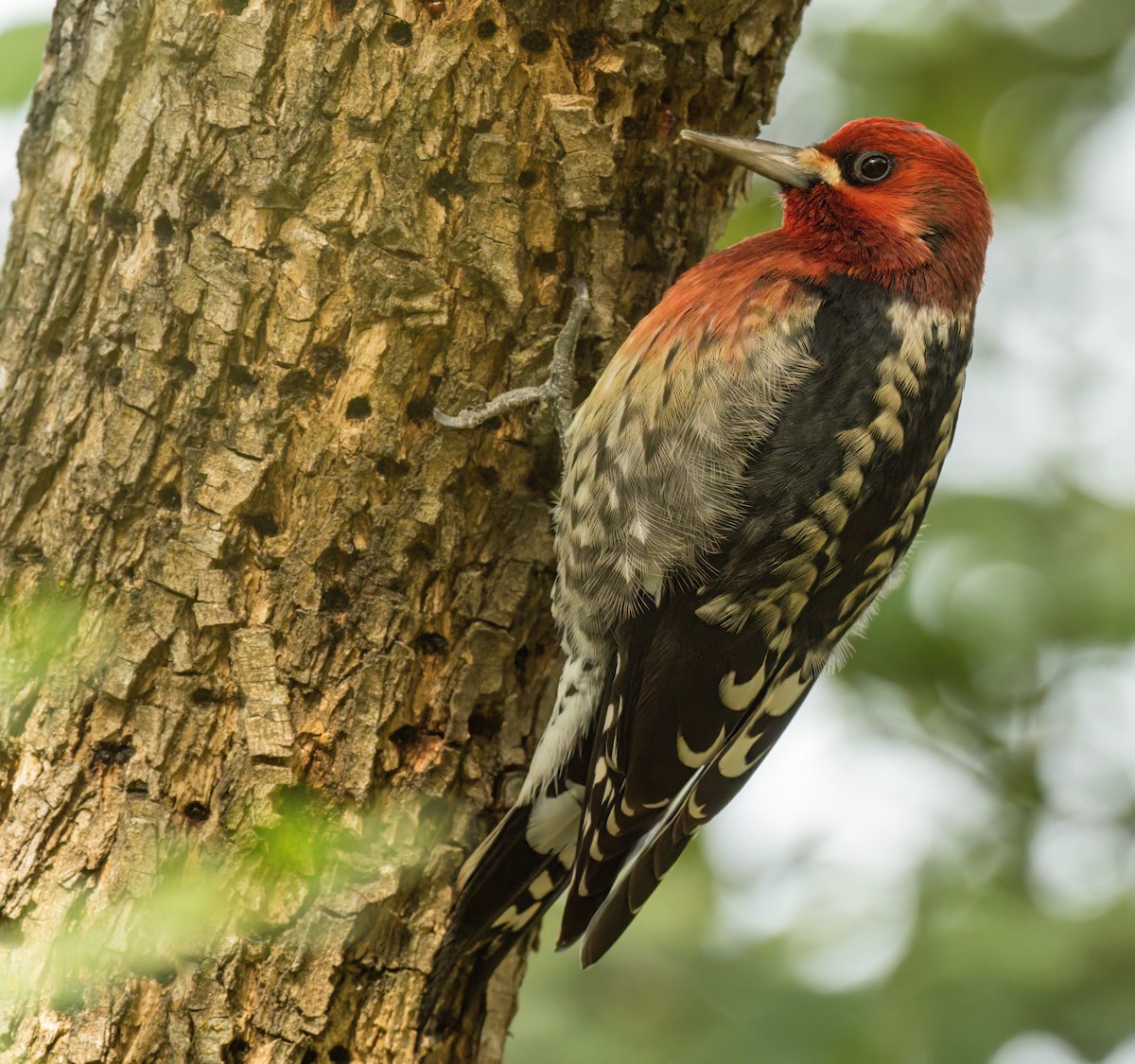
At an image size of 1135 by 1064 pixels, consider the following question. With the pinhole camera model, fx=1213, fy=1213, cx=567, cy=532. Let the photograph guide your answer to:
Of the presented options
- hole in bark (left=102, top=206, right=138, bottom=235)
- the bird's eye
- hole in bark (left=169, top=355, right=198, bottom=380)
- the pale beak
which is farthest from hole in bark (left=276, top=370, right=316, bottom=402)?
the bird's eye

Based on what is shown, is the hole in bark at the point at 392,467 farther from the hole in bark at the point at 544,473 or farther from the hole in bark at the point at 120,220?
the hole in bark at the point at 120,220

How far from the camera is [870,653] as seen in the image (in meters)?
4.25

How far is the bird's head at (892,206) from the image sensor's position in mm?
3008

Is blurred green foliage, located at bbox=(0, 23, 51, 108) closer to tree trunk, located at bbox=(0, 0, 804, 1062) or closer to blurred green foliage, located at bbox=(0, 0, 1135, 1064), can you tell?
A: blurred green foliage, located at bbox=(0, 0, 1135, 1064)

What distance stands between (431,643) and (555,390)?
0.64m

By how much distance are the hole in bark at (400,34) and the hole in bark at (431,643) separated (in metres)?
1.21

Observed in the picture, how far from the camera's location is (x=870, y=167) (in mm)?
3127

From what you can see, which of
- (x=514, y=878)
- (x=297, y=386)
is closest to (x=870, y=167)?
(x=297, y=386)

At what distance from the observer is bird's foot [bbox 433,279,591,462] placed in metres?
2.60

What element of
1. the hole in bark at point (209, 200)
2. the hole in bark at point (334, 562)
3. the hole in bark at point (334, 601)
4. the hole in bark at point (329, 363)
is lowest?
the hole in bark at point (334, 601)

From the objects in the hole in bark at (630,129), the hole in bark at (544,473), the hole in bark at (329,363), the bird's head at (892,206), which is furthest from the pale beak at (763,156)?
the hole in bark at (329,363)

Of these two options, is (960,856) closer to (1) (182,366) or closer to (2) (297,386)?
(2) (297,386)

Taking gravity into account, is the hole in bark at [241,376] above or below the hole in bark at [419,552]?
above

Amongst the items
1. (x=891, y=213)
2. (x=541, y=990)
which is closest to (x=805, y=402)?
(x=891, y=213)
